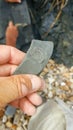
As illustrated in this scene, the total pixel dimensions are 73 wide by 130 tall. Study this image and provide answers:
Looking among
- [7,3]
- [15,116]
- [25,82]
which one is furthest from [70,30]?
[25,82]

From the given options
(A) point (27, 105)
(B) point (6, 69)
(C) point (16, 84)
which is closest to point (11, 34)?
(B) point (6, 69)

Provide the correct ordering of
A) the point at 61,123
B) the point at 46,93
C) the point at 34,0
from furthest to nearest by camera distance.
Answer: the point at 34,0 < the point at 46,93 < the point at 61,123

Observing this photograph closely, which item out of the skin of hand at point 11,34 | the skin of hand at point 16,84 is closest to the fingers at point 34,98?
the skin of hand at point 16,84

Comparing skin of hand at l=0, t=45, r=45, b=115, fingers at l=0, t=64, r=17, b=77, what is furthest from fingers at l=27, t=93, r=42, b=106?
fingers at l=0, t=64, r=17, b=77

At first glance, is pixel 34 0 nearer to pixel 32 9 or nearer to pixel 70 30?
pixel 32 9

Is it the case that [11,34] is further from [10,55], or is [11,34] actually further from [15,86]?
[15,86]
